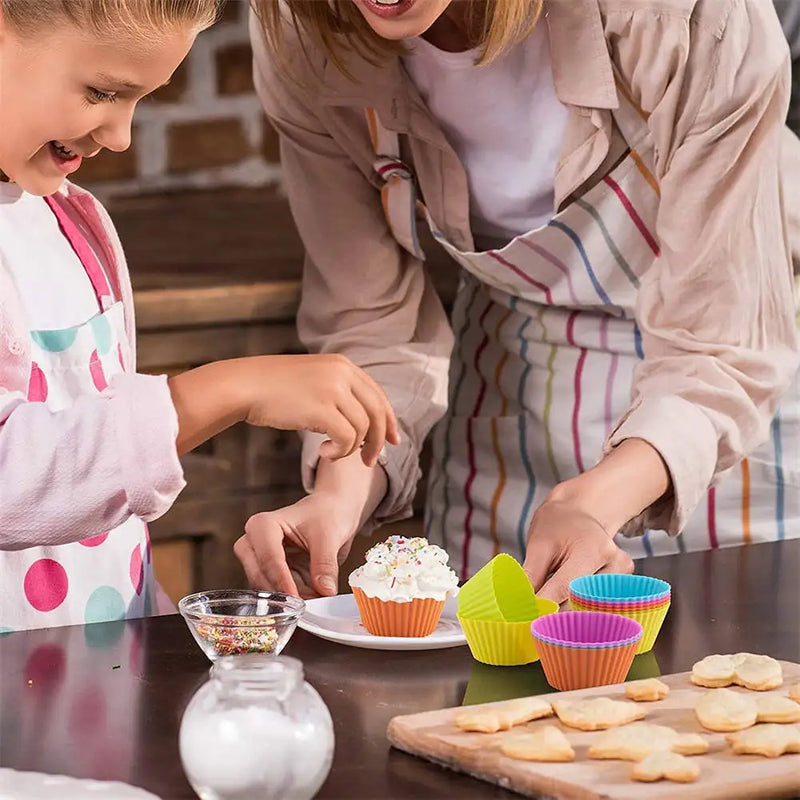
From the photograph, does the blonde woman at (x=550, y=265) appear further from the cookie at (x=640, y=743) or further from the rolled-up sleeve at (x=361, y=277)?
the cookie at (x=640, y=743)

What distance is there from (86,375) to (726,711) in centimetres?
71

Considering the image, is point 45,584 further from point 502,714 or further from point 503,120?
point 503,120

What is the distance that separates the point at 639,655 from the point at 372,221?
83 cm

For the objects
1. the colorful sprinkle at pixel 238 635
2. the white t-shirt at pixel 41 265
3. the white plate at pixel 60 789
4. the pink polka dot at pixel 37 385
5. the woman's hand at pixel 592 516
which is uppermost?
the white t-shirt at pixel 41 265

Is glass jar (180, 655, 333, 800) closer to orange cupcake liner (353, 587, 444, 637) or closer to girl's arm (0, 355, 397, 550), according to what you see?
girl's arm (0, 355, 397, 550)

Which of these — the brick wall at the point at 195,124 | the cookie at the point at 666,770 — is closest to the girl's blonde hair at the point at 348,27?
the cookie at the point at 666,770

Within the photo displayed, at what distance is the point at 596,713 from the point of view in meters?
0.91

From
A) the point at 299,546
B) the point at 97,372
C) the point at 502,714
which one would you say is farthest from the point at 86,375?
the point at 502,714

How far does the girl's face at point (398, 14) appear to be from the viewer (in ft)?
4.45

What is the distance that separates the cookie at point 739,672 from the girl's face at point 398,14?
67 centimetres

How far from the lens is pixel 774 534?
5.64ft

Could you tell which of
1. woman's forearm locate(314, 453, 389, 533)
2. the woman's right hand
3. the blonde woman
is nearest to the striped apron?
the blonde woman

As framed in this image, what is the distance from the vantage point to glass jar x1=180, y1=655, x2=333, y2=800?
2.53 ft

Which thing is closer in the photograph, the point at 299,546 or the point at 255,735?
the point at 255,735
